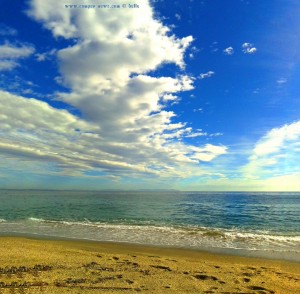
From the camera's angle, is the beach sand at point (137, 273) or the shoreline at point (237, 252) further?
the shoreline at point (237, 252)

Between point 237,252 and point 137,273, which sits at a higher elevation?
point 137,273

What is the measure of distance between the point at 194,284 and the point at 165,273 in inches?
56.2

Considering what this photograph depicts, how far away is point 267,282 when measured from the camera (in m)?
9.38

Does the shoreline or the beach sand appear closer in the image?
the beach sand

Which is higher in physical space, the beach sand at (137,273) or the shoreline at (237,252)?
the beach sand at (137,273)

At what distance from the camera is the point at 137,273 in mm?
9672

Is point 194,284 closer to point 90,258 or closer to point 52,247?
→ point 90,258

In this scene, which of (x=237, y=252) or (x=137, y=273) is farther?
(x=237, y=252)

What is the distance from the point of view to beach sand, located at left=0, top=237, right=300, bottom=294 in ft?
26.8

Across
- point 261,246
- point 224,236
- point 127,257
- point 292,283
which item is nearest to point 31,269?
point 127,257

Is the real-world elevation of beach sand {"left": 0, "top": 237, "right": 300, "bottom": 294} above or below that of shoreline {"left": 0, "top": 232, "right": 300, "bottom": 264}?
above

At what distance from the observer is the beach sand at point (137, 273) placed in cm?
817

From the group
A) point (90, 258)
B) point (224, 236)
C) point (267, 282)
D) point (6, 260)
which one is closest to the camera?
point (267, 282)

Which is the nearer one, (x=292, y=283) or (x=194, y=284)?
(x=194, y=284)
